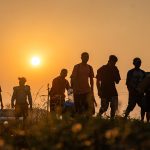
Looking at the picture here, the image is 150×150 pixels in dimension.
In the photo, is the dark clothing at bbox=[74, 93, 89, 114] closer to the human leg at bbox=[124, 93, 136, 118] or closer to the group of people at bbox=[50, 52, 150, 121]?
the group of people at bbox=[50, 52, 150, 121]

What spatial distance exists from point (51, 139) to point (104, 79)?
8372mm

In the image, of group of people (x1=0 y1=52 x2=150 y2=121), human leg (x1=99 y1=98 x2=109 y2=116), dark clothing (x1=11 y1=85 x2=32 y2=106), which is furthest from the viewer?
dark clothing (x1=11 y1=85 x2=32 y2=106)

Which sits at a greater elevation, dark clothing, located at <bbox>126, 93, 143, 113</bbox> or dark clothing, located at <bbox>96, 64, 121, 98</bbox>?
dark clothing, located at <bbox>96, 64, 121, 98</bbox>

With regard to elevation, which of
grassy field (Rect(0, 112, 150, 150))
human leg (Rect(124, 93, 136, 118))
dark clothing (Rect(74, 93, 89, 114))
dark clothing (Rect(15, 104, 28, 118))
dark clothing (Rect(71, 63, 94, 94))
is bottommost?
dark clothing (Rect(15, 104, 28, 118))

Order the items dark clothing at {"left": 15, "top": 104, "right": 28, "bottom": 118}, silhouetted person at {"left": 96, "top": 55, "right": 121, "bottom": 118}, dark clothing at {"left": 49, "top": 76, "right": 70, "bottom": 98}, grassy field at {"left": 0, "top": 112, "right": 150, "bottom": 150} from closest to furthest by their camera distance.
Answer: grassy field at {"left": 0, "top": 112, "right": 150, "bottom": 150}
silhouetted person at {"left": 96, "top": 55, "right": 121, "bottom": 118}
dark clothing at {"left": 49, "top": 76, "right": 70, "bottom": 98}
dark clothing at {"left": 15, "top": 104, "right": 28, "bottom": 118}

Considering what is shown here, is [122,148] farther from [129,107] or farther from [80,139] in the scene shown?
[129,107]

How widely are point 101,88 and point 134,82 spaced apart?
0.83m

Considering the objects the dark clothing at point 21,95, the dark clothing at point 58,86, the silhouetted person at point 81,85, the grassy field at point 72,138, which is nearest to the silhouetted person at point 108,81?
the silhouetted person at point 81,85

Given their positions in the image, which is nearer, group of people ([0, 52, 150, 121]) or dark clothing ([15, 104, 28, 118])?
group of people ([0, 52, 150, 121])

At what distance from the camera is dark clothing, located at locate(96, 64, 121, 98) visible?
51.5ft

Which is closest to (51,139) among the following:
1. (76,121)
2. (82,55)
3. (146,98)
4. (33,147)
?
(33,147)

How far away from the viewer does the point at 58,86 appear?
16.9 metres

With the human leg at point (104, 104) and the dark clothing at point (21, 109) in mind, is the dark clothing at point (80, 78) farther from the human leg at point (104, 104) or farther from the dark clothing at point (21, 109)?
the dark clothing at point (21, 109)

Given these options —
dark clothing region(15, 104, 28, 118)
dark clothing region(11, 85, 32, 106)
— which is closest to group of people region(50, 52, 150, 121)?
dark clothing region(15, 104, 28, 118)
